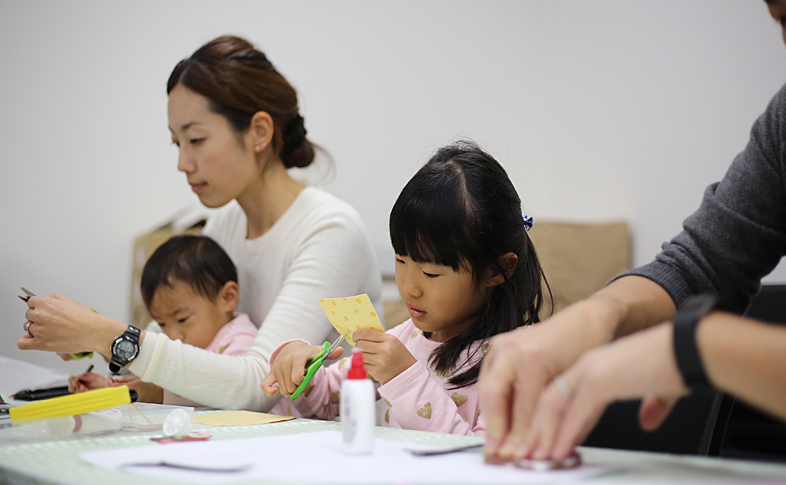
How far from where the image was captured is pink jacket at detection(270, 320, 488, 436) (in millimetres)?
976

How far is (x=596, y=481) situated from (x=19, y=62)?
263cm

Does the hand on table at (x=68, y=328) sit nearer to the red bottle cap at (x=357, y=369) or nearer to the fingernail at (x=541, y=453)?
the red bottle cap at (x=357, y=369)

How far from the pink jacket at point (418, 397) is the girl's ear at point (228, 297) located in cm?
36

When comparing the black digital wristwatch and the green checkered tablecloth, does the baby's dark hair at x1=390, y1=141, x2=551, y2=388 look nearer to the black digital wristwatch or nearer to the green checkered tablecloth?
the green checkered tablecloth

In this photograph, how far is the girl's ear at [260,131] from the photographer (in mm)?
1599

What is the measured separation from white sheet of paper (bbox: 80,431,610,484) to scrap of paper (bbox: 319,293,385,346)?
0.89ft

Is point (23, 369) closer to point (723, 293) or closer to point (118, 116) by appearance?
point (118, 116)

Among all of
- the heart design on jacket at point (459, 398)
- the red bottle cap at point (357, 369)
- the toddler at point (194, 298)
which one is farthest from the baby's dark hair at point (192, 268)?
the red bottle cap at point (357, 369)

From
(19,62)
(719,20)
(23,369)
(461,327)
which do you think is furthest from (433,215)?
(19,62)

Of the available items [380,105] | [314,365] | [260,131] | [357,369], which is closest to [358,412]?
[357,369]

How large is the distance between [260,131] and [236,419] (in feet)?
2.75

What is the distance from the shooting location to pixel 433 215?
112 cm

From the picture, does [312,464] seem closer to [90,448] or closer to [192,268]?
[90,448]

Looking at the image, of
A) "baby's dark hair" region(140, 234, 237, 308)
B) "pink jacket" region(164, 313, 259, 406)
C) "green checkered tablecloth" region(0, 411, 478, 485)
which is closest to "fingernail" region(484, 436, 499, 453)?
"green checkered tablecloth" region(0, 411, 478, 485)
